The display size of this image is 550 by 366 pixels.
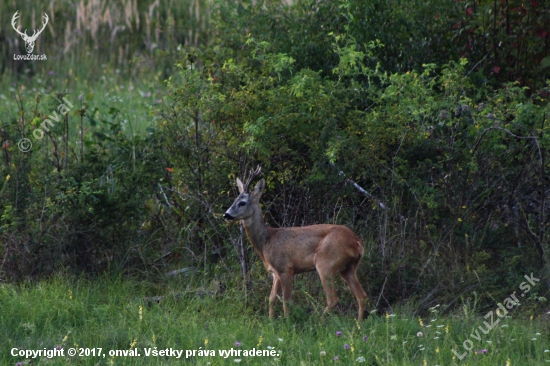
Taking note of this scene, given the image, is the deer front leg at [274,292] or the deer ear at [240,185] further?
the deer ear at [240,185]

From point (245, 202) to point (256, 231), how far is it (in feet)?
1.08

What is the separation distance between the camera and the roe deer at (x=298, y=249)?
24.5 ft

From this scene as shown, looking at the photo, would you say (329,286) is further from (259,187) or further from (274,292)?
(259,187)

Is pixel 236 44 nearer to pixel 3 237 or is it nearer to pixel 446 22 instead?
pixel 446 22

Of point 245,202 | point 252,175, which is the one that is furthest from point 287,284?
point 252,175

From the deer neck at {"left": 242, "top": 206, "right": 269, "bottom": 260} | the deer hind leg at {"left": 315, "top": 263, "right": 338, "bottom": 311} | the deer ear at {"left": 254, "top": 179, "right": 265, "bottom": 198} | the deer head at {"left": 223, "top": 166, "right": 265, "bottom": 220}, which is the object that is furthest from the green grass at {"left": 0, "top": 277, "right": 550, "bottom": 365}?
the deer ear at {"left": 254, "top": 179, "right": 265, "bottom": 198}

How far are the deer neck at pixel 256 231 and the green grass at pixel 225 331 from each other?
0.48 m

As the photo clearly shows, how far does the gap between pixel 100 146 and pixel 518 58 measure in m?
5.24

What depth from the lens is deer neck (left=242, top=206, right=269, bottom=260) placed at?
8.05 meters

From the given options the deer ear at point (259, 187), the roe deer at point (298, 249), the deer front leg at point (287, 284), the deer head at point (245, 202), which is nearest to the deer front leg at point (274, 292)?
the roe deer at point (298, 249)

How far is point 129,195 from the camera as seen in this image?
9039mm

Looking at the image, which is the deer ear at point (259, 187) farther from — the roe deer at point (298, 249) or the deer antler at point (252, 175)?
the deer antler at point (252, 175)

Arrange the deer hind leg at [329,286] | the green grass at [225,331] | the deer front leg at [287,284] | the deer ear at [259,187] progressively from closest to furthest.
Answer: the green grass at [225,331], the deer hind leg at [329,286], the deer front leg at [287,284], the deer ear at [259,187]

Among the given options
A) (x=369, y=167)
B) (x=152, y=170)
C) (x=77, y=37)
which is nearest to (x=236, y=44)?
(x=152, y=170)
